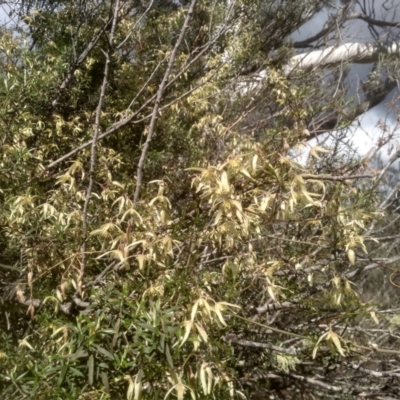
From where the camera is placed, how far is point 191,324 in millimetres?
1019


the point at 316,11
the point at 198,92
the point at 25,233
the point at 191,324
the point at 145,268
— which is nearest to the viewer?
the point at 191,324

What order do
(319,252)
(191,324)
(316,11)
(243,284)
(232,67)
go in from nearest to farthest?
(191,324)
(243,284)
(319,252)
(232,67)
(316,11)

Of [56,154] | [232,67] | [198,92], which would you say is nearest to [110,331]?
[56,154]

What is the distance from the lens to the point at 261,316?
5.88 ft

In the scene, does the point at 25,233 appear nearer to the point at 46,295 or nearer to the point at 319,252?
the point at 46,295

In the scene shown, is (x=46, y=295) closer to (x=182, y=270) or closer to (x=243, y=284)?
(x=182, y=270)

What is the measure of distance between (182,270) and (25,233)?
0.46m

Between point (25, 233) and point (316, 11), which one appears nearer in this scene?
point (25, 233)

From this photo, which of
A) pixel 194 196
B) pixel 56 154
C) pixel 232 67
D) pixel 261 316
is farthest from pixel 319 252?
pixel 232 67

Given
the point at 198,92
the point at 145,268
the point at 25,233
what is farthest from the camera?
the point at 198,92

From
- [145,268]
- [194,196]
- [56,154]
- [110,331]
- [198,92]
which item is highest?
[198,92]

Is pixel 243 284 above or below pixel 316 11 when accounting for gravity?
below

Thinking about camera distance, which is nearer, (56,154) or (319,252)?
(319,252)

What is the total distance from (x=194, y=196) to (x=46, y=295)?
48cm
